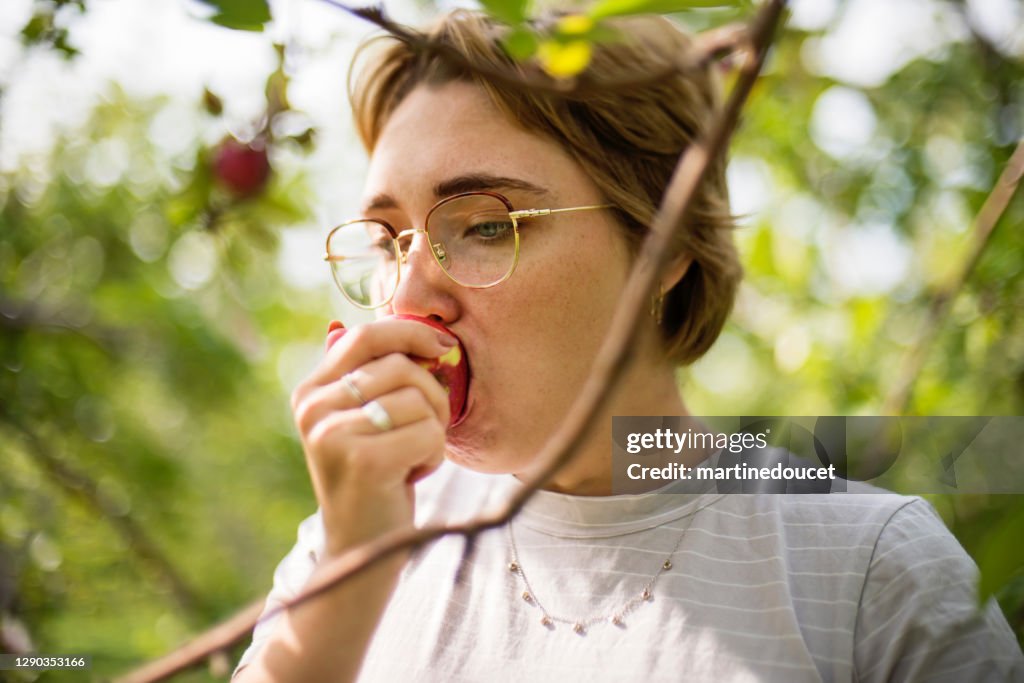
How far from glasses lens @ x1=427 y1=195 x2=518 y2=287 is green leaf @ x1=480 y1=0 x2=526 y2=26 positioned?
0.67 meters

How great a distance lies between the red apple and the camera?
5.62 feet

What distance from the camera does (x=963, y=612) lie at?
1135 mm

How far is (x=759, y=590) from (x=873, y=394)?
4.45 ft

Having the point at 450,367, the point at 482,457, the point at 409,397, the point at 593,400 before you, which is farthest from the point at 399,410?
the point at 593,400

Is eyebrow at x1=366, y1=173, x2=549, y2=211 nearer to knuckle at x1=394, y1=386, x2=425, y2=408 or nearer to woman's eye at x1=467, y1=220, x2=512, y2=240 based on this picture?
woman's eye at x1=467, y1=220, x2=512, y2=240

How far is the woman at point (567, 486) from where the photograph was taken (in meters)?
1.10

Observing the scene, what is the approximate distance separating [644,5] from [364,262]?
3.40 feet

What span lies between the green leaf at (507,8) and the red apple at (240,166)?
1197 mm

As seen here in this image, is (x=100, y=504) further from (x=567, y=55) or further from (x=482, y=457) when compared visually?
(x=567, y=55)

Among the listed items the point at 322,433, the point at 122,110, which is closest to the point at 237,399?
the point at 122,110

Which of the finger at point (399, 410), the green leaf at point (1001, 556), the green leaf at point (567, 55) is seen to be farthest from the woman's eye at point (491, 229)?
the green leaf at point (1001, 556)

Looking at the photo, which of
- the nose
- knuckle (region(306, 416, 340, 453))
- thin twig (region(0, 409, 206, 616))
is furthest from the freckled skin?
thin twig (region(0, 409, 206, 616))

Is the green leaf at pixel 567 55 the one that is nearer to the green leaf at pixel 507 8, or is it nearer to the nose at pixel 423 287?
the green leaf at pixel 507 8

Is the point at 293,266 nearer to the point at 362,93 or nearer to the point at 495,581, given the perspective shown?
the point at 362,93
